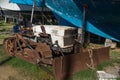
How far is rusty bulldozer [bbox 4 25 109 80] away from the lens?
8.12 metres

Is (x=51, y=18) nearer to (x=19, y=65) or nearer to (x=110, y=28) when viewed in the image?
(x=110, y=28)

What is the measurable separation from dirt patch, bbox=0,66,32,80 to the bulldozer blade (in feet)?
3.40

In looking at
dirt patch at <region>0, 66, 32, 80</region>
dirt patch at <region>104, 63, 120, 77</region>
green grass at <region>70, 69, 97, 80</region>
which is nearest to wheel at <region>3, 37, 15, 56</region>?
dirt patch at <region>0, 66, 32, 80</region>

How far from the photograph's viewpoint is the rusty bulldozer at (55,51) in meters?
8.12

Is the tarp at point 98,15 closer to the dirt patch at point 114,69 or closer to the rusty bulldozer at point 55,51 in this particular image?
the rusty bulldozer at point 55,51

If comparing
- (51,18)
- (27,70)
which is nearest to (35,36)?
(27,70)

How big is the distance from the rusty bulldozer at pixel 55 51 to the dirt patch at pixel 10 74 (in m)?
0.64

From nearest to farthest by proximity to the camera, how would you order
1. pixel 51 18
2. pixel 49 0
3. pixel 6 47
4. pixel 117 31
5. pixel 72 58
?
pixel 72 58, pixel 6 47, pixel 117 31, pixel 49 0, pixel 51 18

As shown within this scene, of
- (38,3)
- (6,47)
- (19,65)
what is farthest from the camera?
(38,3)

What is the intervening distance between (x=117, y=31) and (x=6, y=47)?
17.9 feet

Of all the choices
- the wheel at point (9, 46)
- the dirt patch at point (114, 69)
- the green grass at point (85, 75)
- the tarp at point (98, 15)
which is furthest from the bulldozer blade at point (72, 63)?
the tarp at point (98, 15)

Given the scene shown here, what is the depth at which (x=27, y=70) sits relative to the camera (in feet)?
28.6

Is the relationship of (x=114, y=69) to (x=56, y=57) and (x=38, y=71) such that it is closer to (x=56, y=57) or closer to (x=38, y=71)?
(x=56, y=57)

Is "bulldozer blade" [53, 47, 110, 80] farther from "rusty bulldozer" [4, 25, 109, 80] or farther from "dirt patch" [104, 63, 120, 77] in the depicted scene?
"dirt patch" [104, 63, 120, 77]
